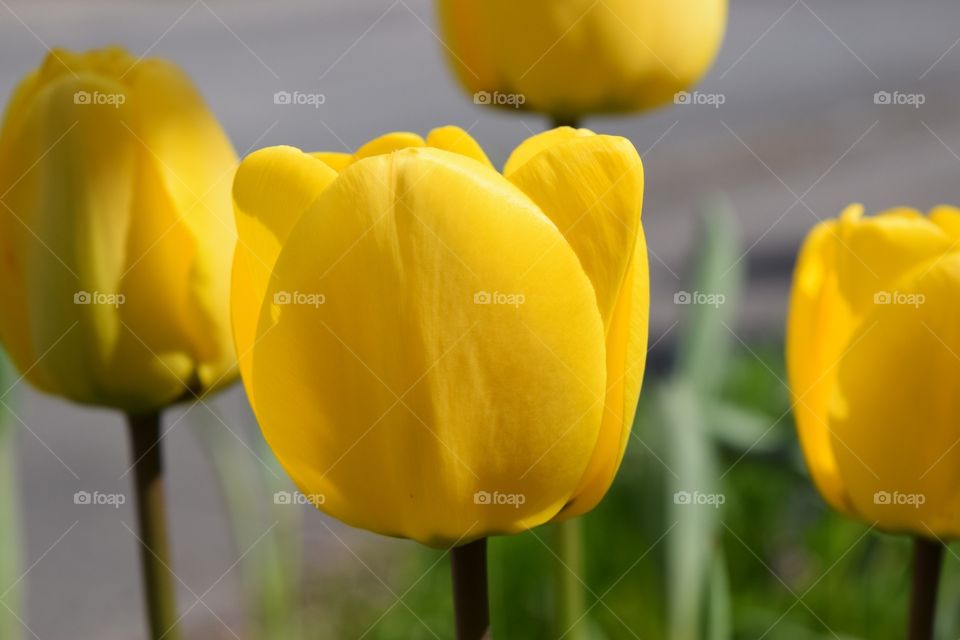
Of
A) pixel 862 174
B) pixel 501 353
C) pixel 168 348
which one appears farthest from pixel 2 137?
pixel 862 174

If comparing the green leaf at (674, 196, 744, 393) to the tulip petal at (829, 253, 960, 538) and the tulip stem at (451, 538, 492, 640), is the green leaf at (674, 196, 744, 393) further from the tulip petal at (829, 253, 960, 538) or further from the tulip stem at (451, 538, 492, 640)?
the tulip stem at (451, 538, 492, 640)

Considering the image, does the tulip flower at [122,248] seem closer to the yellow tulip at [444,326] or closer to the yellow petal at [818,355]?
the yellow tulip at [444,326]

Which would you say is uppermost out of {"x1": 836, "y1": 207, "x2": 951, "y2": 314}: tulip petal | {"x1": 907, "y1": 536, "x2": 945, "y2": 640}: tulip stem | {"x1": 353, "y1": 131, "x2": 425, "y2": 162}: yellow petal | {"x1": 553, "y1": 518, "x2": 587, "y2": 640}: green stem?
{"x1": 353, "y1": 131, "x2": 425, "y2": 162}: yellow petal

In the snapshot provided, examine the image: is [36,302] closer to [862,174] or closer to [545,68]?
[545,68]

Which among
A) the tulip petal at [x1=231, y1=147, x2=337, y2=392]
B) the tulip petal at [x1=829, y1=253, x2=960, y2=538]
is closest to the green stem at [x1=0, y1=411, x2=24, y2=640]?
the tulip petal at [x1=231, y1=147, x2=337, y2=392]

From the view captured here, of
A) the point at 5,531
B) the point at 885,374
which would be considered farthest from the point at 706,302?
the point at 5,531

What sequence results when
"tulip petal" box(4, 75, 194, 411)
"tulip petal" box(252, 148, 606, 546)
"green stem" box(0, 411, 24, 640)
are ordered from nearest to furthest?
"tulip petal" box(252, 148, 606, 546)
"tulip petal" box(4, 75, 194, 411)
"green stem" box(0, 411, 24, 640)

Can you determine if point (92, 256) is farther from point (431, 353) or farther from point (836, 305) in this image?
point (836, 305)
